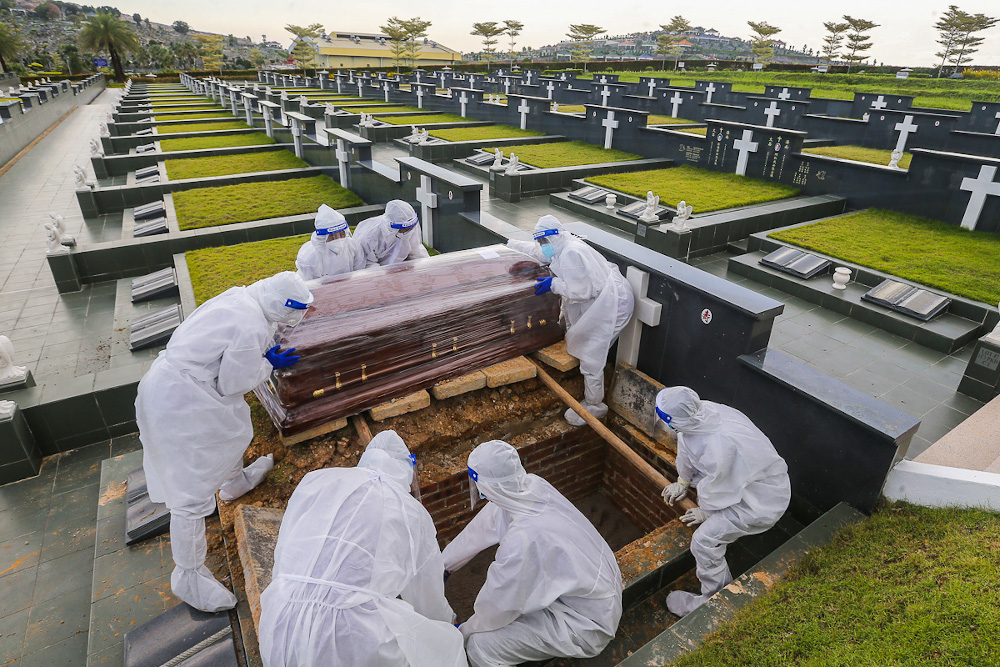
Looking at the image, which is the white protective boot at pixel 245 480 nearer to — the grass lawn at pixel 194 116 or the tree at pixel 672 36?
the grass lawn at pixel 194 116

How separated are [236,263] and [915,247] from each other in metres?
10.8

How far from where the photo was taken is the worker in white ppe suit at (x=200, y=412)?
3.18m

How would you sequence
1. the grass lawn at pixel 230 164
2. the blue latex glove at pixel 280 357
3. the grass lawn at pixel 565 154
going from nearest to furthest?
the blue latex glove at pixel 280 357
the grass lawn at pixel 230 164
the grass lawn at pixel 565 154

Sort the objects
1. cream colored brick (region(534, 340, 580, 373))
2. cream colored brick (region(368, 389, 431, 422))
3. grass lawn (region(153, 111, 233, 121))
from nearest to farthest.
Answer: cream colored brick (region(368, 389, 431, 422)) < cream colored brick (region(534, 340, 580, 373)) < grass lawn (region(153, 111, 233, 121))

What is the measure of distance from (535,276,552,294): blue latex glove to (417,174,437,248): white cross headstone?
3.87m

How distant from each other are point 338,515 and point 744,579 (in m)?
2.44

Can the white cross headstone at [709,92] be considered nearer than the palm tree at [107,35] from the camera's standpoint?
Yes

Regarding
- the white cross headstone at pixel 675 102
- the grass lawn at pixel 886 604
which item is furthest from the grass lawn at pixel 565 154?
the grass lawn at pixel 886 604

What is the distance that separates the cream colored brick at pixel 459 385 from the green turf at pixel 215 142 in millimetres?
15413

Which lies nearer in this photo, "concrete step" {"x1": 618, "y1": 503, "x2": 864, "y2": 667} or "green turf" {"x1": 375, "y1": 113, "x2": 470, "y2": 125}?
"concrete step" {"x1": 618, "y1": 503, "x2": 864, "y2": 667}

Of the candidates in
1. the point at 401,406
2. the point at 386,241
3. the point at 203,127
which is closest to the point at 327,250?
the point at 386,241

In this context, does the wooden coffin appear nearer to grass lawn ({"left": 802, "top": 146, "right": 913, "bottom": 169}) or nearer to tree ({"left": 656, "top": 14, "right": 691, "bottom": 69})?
grass lawn ({"left": 802, "top": 146, "right": 913, "bottom": 169})

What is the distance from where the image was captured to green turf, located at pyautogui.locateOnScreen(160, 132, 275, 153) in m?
16.4

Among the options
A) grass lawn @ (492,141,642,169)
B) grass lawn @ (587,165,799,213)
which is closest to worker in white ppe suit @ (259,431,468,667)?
grass lawn @ (587,165,799,213)
